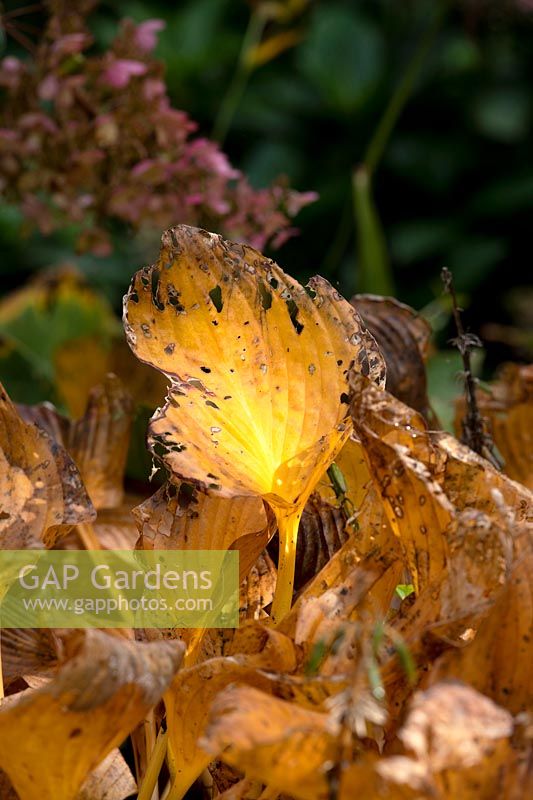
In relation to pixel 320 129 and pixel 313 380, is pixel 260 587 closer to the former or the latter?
pixel 313 380

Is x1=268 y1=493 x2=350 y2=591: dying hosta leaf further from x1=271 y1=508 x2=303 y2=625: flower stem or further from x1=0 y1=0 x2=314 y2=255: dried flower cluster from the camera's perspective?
x1=0 y1=0 x2=314 y2=255: dried flower cluster

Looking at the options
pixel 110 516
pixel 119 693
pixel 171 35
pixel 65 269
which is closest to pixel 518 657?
pixel 119 693

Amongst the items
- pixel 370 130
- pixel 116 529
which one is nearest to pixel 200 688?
pixel 116 529

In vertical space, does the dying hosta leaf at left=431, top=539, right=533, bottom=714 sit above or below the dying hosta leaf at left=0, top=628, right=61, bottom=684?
above

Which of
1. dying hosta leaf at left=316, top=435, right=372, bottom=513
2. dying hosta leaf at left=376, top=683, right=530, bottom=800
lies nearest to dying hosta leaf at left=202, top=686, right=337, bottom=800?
dying hosta leaf at left=376, top=683, right=530, bottom=800

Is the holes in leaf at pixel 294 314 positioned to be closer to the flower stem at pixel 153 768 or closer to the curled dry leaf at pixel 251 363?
the curled dry leaf at pixel 251 363

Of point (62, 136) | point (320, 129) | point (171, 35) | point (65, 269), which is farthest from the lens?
point (320, 129)
